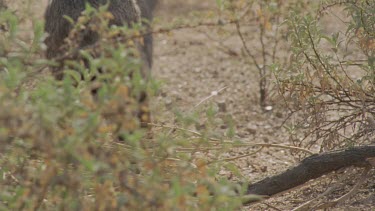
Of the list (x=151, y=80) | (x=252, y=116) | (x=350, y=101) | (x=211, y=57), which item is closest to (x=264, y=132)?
(x=252, y=116)

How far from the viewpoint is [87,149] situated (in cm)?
212

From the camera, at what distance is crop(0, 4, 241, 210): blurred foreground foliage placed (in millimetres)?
2023

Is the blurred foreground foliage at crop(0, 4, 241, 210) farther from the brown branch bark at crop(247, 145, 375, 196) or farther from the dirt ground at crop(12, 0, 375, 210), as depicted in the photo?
the brown branch bark at crop(247, 145, 375, 196)

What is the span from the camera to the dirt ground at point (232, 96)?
347 centimetres

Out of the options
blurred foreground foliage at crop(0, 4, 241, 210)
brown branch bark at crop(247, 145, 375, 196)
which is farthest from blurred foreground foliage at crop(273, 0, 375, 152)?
blurred foreground foliage at crop(0, 4, 241, 210)

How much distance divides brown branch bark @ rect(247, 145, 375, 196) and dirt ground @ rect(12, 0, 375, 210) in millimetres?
80

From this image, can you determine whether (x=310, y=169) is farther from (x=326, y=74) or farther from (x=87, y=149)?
(x=87, y=149)

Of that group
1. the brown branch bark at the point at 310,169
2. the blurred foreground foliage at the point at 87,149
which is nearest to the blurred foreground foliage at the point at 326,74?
the brown branch bark at the point at 310,169

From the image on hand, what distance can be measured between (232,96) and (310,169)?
2702mm

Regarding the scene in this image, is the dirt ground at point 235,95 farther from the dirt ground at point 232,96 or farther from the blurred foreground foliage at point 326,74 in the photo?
the blurred foreground foliage at point 326,74

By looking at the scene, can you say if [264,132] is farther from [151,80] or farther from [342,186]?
[151,80]

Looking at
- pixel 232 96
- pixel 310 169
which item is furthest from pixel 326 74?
pixel 232 96

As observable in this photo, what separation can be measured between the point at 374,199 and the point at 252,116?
2.11 meters

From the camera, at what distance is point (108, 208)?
Result: 217 cm
